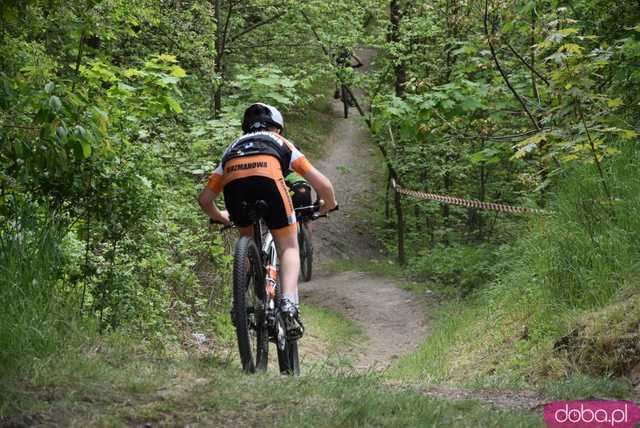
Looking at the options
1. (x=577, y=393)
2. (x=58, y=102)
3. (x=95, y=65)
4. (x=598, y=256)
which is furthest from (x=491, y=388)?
(x=95, y=65)

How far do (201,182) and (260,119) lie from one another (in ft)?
16.6

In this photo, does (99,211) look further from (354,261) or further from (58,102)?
(354,261)

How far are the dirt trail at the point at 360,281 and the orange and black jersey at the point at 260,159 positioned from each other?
1781mm

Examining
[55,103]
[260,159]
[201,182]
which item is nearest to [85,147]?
[55,103]

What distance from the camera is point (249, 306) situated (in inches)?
219

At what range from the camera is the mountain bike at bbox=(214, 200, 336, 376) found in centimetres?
537

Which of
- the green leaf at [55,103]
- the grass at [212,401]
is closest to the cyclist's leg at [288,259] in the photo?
the grass at [212,401]

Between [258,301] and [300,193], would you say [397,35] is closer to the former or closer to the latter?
[300,193]

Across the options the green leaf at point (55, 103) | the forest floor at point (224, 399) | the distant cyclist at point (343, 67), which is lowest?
the forest floor at point (224, 399)

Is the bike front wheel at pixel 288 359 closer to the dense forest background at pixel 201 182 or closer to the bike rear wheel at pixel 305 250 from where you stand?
the dense forest background at pixel 201 182

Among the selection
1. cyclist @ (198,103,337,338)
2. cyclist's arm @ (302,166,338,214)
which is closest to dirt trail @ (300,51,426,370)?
cyclist @ (198,103,337,338)

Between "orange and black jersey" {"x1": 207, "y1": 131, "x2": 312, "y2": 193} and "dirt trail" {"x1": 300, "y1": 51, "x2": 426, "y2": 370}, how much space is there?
1.78m

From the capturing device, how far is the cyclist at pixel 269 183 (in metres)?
5.54

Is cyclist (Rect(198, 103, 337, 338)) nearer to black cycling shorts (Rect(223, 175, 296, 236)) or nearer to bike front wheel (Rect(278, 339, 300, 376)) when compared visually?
black cycling shorts (Rect(223, 175, 296, 236))
